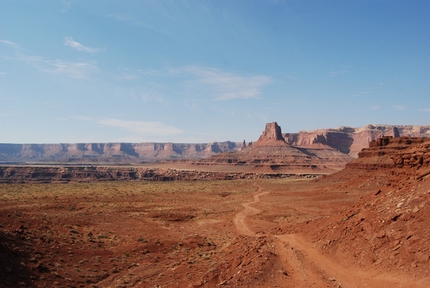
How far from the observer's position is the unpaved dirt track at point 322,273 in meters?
10.5

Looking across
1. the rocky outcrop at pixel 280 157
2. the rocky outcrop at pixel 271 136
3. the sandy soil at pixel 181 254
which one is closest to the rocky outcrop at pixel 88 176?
the rocky outcrop at pixel 280 157

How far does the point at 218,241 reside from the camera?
2436cm

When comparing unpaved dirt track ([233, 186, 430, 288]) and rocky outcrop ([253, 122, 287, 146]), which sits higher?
rocky outcrop ([253, 122, 287, 146])

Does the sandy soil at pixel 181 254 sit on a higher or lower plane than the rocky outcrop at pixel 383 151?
lower

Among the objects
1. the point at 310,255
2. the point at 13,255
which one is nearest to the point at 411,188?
the point at 310,255

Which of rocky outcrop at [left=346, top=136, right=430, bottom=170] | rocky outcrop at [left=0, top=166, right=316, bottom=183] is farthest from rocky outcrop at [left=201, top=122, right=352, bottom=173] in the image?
rocky outcrop at [left=346, top=136, right=430, bottom=170]

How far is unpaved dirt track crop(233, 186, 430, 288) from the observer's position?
34.4 feet

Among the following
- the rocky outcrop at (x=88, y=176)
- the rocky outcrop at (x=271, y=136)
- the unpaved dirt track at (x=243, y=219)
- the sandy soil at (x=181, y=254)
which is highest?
the rocky outcrop at (x=271, y=136)

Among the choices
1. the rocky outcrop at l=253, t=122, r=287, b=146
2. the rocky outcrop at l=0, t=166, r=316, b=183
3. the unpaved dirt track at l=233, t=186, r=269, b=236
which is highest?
the rocky outcrop at l=253, t=122, r=287, b=146

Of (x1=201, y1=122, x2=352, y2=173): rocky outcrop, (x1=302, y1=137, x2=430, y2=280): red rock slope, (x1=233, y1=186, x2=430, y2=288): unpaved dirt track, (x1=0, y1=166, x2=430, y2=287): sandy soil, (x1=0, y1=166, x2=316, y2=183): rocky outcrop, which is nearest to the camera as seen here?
(x1=233, y1=186, x2=430, y2=288): unpaved dirt track

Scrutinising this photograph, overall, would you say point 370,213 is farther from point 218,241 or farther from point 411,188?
point 218,241

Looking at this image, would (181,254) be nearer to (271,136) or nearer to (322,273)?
(322,273)

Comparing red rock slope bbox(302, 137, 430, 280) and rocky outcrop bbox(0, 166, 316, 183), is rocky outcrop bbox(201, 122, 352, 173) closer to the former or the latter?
rocky outcrop bbox(0, 166, 316, 183)

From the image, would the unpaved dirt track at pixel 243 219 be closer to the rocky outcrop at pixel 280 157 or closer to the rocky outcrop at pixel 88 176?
the rocky outcrop at pixel 88 176
